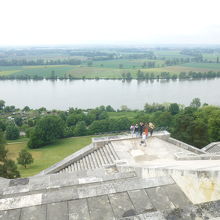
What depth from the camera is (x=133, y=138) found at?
1498 centimetres

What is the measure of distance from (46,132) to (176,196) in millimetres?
32863

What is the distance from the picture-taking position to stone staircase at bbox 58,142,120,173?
41.5 ft

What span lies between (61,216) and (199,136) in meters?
19.0

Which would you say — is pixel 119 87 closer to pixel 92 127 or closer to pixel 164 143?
pixel 92 127

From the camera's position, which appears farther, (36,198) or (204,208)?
(36,198)

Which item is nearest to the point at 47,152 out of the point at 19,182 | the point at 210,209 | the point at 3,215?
the point at 19,182

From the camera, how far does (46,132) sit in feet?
119

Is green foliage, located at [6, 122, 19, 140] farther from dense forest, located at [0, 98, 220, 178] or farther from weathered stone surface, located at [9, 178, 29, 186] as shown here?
weathered stone surface, located at [9, 178, 29, 186]

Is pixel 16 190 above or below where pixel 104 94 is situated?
above

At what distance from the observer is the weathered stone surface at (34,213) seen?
4.89 m

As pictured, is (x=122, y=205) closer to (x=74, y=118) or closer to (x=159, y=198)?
(x=159, y=198)

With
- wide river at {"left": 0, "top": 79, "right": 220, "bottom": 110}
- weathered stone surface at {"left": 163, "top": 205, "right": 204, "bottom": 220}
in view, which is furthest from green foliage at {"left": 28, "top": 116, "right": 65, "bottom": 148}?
weathered stone surface at {"left": 163, "top": 205, "right": 204, "bottom": 220}

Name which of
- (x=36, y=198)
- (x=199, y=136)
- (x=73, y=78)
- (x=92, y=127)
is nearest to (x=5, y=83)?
(x=73, y=78)

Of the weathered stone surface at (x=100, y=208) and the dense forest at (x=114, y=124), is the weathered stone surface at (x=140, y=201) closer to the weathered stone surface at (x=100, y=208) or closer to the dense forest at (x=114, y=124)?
the weathered stone surface at (x=100, y=208)
